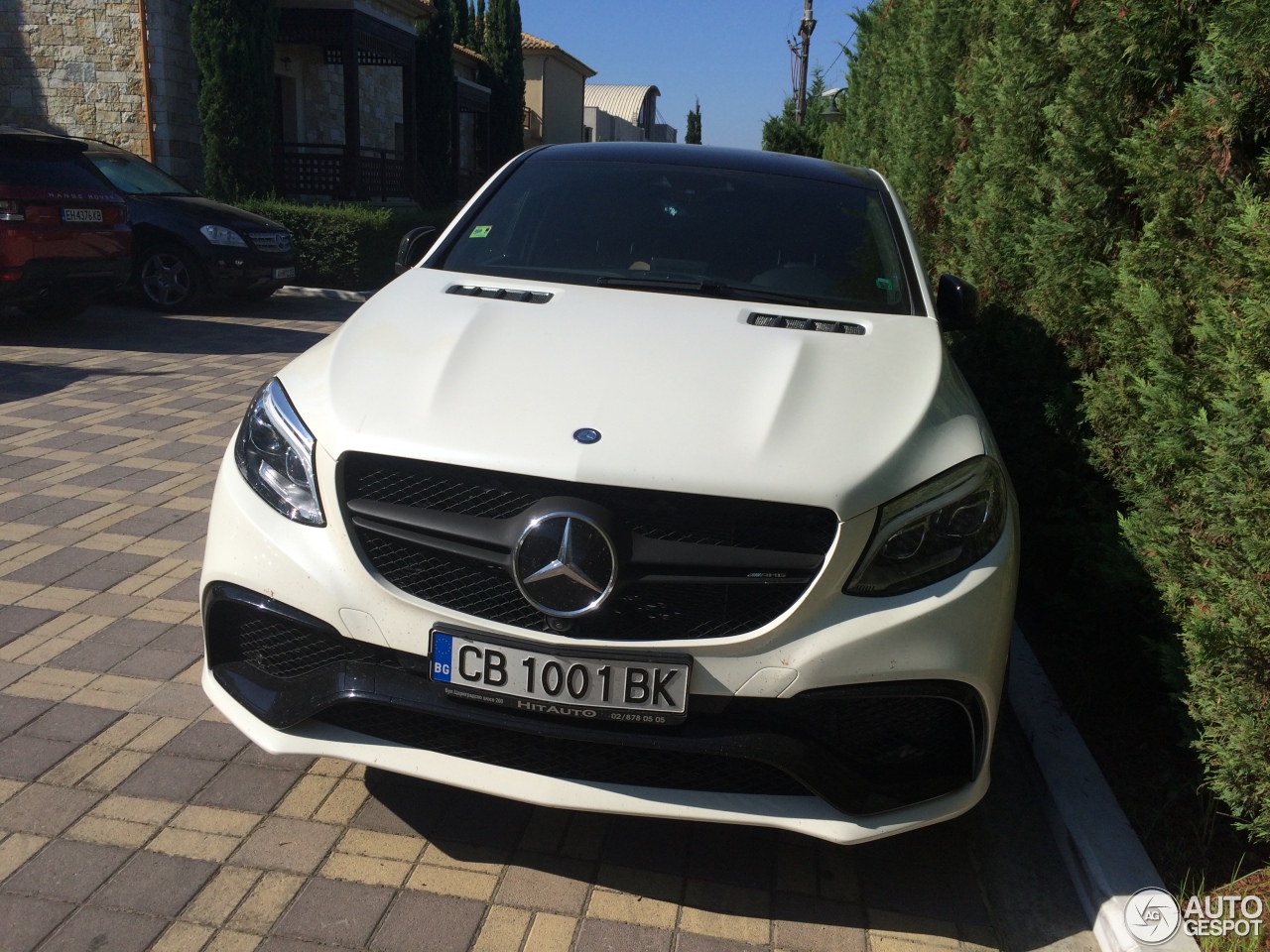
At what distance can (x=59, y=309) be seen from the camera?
1086 centimetres

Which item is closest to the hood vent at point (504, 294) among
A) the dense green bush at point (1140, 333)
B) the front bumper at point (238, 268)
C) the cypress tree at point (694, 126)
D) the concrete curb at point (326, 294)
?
the dense green bush at point (1140, 333)

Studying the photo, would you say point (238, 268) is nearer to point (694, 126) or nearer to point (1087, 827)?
point (1087, 827)

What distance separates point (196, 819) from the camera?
283 cm

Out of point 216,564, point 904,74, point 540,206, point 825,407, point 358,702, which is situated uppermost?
point 904,74

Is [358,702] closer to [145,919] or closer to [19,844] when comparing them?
[145,919]

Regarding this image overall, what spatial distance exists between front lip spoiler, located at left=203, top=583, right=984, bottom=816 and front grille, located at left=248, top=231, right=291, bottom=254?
10.5 m

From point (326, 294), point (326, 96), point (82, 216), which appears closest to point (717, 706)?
point (82, 216)

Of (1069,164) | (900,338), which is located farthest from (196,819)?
(1069,164)

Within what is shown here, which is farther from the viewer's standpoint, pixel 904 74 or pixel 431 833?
pixel 904 74

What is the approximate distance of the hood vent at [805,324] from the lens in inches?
127

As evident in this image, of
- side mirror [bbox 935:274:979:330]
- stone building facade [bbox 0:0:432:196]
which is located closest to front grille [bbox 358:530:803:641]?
side mirror [bbox 935:274:979:330]

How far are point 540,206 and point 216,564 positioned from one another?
201cm

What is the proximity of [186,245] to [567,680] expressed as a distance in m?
10.9

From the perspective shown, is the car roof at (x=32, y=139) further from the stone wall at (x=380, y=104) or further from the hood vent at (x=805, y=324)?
the stone wall at (x=380, y=104)
